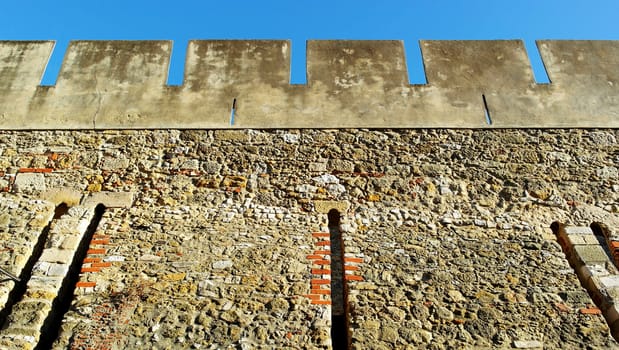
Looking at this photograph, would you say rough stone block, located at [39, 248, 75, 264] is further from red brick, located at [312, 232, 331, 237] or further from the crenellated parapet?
red brick, located at [312, 232, 331, 237]

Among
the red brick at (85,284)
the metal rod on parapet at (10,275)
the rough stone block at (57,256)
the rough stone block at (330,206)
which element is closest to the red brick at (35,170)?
the rough stone block at (57,256)

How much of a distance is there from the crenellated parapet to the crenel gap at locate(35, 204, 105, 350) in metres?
1.22

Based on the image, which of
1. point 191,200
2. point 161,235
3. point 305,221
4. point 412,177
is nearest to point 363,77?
point 412,177

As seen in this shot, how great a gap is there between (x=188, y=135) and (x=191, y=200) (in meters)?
0.82

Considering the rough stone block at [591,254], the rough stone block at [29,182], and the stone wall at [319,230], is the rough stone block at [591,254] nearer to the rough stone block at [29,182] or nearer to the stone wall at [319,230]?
the stone wall at [319,230]

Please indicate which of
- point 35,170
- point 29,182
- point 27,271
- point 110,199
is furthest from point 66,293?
point 35,170

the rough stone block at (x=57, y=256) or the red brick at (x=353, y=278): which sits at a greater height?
the rough stone block at (x=57, y=256)

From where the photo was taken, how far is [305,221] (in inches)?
199

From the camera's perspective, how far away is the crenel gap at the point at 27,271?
14.4 ft

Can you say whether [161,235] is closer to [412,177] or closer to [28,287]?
[28,287]

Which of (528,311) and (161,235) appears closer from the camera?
(528,311)

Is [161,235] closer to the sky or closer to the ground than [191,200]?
closer to the ground

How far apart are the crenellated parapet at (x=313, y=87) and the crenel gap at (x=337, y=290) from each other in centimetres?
123

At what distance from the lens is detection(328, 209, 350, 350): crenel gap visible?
4422 mm
